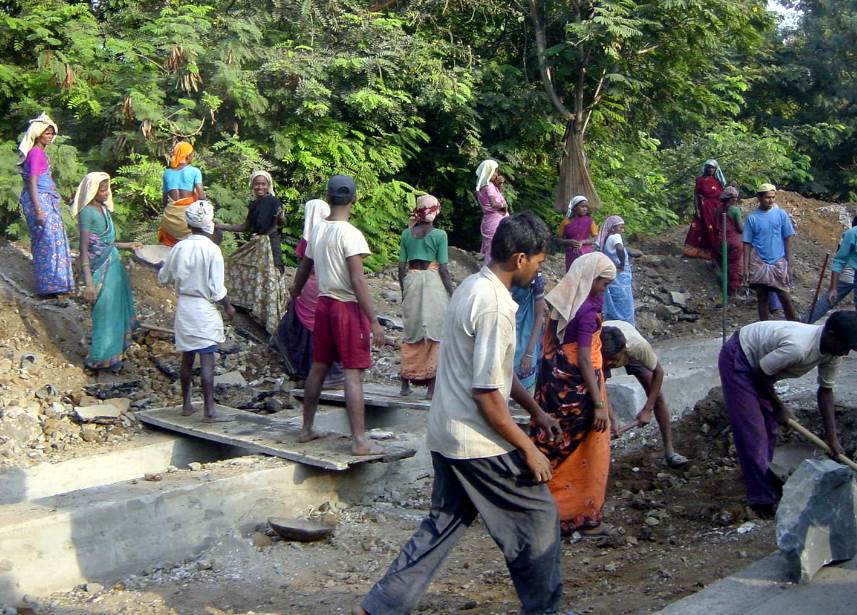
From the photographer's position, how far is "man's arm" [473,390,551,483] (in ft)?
11.2

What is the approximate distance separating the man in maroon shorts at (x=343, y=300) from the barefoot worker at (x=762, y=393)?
2.03 m

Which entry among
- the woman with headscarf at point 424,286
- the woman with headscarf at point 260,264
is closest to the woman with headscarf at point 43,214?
the woman with headscarf at point 260,264

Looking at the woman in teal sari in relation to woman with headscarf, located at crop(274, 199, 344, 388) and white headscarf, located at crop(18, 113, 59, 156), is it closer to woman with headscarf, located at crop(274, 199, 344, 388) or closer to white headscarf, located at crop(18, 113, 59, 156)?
white headscarf, located at crop(18, 113, 59, 156)

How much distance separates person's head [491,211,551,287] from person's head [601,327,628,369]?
206 cm

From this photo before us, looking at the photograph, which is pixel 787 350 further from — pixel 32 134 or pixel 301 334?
pixel 32 134

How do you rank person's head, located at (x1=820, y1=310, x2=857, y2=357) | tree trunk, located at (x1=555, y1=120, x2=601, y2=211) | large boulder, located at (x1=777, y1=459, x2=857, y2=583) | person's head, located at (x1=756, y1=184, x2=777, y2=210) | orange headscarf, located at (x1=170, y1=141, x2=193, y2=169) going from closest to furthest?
large boulder, located at (x1=777, y1=459, x2=857, y2=583), person's head, located at (x1=820, y1=310, x2=857, y2=357), orange headscarf, located at (x1=170, y1=141, x2=193, y2=169), person's head, located at (x1=756, y1=184, x2=777, y2=210), tree trunk, located at (x1=555, y1=120, x2=601, y2=211)

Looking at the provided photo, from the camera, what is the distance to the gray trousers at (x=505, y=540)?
3.53 meters

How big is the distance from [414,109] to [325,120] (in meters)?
1.29

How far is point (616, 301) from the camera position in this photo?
8977 mm

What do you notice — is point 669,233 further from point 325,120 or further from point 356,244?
point 356,244

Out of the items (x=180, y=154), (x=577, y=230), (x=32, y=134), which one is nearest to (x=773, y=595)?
(x=577, y=230)

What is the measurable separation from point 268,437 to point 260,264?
277cm

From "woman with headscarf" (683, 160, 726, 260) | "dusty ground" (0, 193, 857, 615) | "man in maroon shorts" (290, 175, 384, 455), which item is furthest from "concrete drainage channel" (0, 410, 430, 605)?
"woman with headscarf" (683, 160, 726, 260)

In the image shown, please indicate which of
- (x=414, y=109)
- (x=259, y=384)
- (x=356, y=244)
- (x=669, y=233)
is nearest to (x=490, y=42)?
(x=414, y=109)
